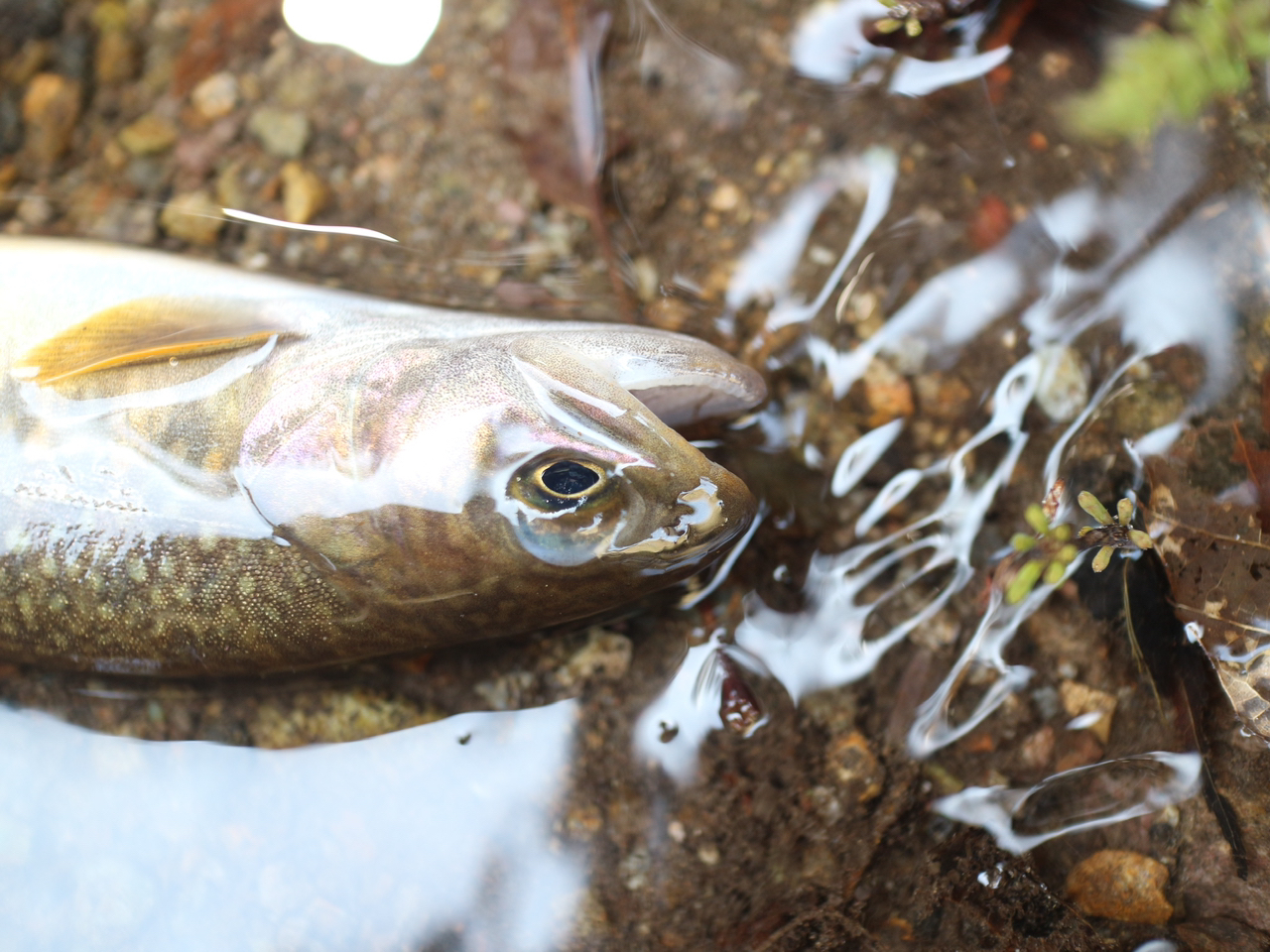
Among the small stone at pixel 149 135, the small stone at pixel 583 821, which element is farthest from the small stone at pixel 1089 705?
the small stone at pixel 149 135

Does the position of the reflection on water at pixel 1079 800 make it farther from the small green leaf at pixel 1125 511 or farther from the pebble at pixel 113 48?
the pebble at pixel 113 48

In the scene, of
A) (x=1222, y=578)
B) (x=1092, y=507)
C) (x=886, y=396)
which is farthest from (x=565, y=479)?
(x=1222, y=578)

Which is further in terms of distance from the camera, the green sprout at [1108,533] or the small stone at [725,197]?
the small stone at [725,197]

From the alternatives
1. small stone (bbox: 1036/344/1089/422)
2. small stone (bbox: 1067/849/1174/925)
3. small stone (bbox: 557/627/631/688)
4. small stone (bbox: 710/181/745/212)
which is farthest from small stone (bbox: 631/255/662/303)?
small stone (bbox: 1067/849/1174/925)

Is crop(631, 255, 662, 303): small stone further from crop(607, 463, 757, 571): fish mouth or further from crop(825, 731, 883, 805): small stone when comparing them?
crop(825, 731, 883, 805): small stone

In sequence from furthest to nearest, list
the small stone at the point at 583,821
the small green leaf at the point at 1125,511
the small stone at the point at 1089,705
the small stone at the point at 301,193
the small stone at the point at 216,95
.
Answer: the small stone at the point at 216,95, the small stone at the point at 301,193, the small stone at the point at 583,821, the small stone at the point at 1089,705, the small green leaf at the point at 1125,511

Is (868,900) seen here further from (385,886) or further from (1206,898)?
(385,886)
